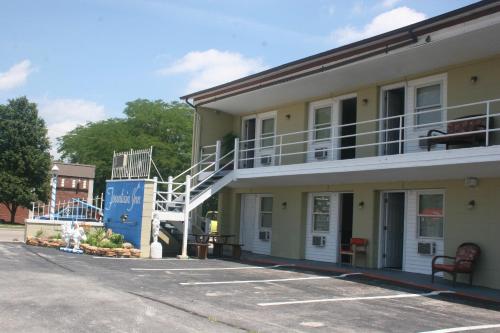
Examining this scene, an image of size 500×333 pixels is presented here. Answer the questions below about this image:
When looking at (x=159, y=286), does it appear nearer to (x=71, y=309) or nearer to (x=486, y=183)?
(x=71, y=309)

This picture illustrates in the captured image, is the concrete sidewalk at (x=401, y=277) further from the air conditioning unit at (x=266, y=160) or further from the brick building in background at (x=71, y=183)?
the brick building in background at (x=71, y=183)

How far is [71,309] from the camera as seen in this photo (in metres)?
7.87

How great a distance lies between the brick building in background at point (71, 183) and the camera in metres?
44.0

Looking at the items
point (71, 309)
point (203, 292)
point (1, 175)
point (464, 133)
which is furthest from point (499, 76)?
point (1, 175)

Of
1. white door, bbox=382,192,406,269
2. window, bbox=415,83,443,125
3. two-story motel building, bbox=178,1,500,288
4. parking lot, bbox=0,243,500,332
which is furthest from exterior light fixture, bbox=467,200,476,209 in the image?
parking lot, bbox=0,243,500,332

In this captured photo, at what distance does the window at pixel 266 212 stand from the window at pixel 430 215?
21.2 ft

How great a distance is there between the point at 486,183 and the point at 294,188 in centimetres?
706

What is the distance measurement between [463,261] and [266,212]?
8789mm

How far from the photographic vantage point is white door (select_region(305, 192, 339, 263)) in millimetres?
17406

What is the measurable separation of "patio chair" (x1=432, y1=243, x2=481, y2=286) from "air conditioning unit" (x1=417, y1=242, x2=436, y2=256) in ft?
3.25

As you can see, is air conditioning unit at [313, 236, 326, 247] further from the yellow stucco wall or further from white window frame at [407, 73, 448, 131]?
white window frame at [407, 73, 448, 131]

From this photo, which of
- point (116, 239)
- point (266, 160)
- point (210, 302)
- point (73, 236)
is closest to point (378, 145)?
point (266, 160)

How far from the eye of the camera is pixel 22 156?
3778 centimetres

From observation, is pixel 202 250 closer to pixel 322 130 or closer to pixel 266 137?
pixel 266 137
